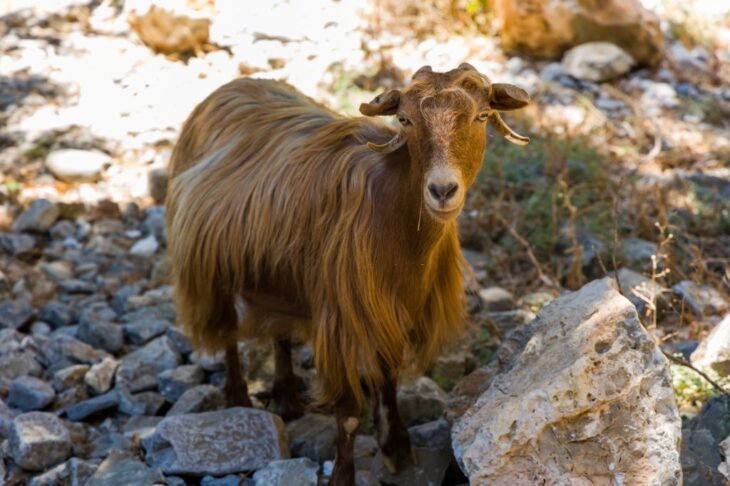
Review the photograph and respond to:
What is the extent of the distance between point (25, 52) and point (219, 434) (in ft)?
21.8

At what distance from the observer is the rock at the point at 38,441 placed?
4.57m

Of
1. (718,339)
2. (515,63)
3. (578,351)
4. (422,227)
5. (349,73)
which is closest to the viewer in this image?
(578,351)

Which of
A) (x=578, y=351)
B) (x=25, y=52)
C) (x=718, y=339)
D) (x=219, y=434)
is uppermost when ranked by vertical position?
(x=578, y=351)

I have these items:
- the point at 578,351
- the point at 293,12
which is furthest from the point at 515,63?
the point at 578,351

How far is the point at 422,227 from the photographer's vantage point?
396 cm

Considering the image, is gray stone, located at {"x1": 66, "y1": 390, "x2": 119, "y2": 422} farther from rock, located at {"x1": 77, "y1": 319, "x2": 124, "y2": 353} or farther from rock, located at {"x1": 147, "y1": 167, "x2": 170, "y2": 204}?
rock, located at {"x1": 147, "y1": 167, "x2": 170, "y2": 204}

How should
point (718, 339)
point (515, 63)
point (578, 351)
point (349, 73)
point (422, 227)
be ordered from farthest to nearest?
point (515, 63) < point (349, 73) < point (718, 339) < point (422, 227) < point (578, 351)

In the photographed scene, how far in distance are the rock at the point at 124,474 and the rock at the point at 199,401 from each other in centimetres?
57

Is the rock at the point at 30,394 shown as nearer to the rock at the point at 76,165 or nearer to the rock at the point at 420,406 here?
the rock at the point at 420,406

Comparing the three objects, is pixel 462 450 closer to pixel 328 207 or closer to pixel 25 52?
pixel 328 207

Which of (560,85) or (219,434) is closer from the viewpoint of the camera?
(219,434)

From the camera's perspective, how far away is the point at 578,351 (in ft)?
11.6

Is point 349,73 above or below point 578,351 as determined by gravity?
below

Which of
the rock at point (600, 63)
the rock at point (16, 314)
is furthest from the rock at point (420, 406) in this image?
the rock at point (600, 63)
